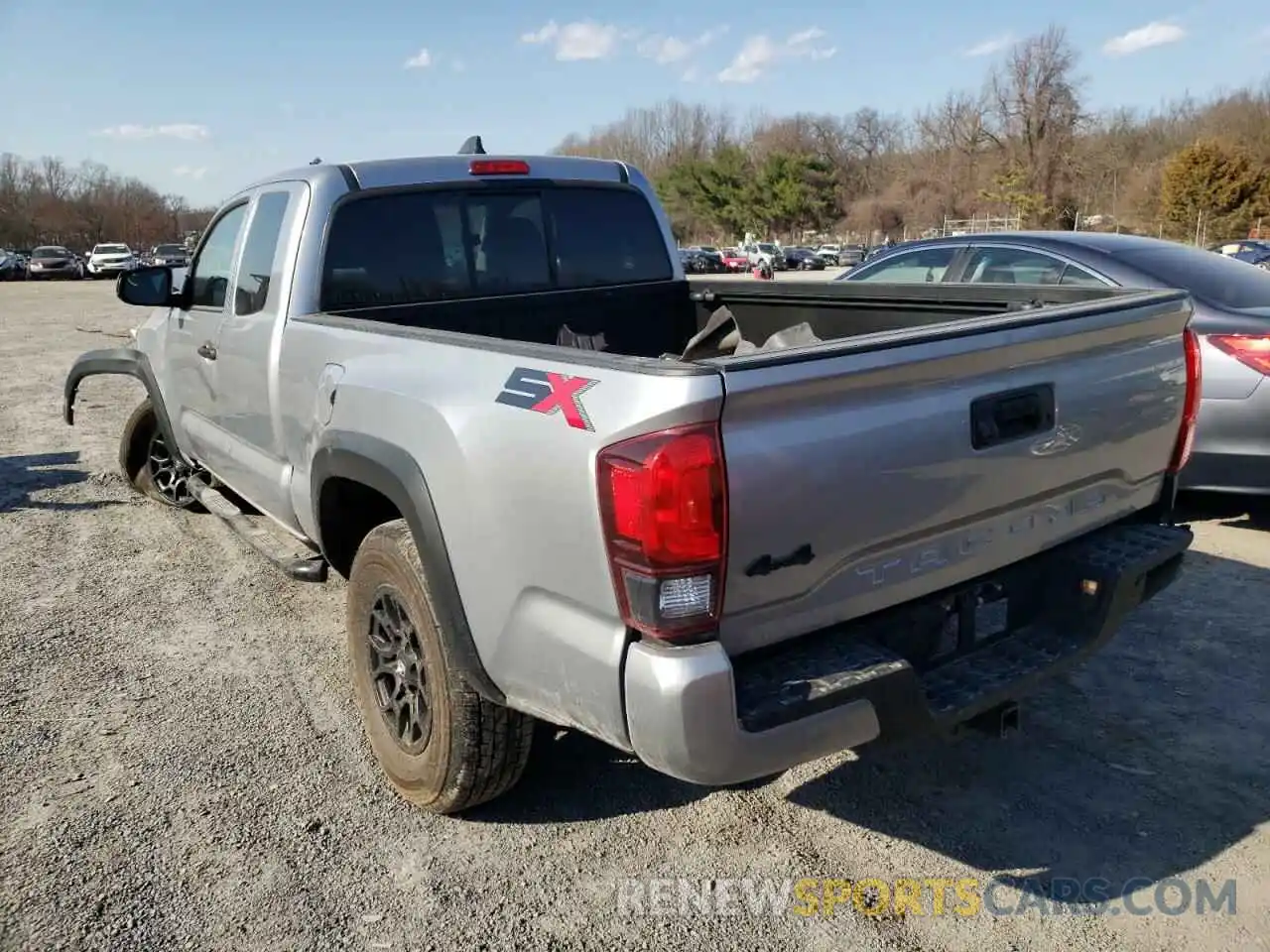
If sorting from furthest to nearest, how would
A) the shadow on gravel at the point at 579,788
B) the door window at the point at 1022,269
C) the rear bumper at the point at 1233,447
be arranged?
the door window at the point at 1022,269 < the rear bumper at the point at 1233,447 < the shadow on gravel at the point at 579,788

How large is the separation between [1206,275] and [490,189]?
424cm

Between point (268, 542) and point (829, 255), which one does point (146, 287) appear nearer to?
point (268, 542)

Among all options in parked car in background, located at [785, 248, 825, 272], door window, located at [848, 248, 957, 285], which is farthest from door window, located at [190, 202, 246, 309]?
parked car in background, located at [785, 248, 825, 272]

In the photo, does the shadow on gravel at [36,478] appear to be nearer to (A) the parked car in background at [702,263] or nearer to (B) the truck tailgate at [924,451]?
(B) the truck tailgate at [924,451]

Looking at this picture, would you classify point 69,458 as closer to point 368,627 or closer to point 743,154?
point 368,627

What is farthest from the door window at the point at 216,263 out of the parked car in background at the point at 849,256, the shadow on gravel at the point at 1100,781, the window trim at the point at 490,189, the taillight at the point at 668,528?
the parked car in background at the point at 849,256

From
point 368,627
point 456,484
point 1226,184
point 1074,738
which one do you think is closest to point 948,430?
point 456,484

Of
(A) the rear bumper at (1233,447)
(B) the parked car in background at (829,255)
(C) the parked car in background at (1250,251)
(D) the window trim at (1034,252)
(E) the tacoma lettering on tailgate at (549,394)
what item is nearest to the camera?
(E) the tacoma lettering on tailgate at (549,394)

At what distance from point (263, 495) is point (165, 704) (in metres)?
0.91

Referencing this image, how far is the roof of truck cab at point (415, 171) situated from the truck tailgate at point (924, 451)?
2.40 m

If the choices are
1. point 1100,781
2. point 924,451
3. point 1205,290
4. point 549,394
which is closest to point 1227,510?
point 1205,290

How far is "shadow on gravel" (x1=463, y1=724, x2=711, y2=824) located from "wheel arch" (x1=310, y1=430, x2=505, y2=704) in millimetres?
663

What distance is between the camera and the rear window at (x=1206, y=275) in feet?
18.3

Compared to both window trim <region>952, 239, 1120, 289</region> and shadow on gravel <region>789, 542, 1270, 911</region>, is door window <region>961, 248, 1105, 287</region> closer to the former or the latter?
window trim <region>952, 239, 1120, 289</region>
